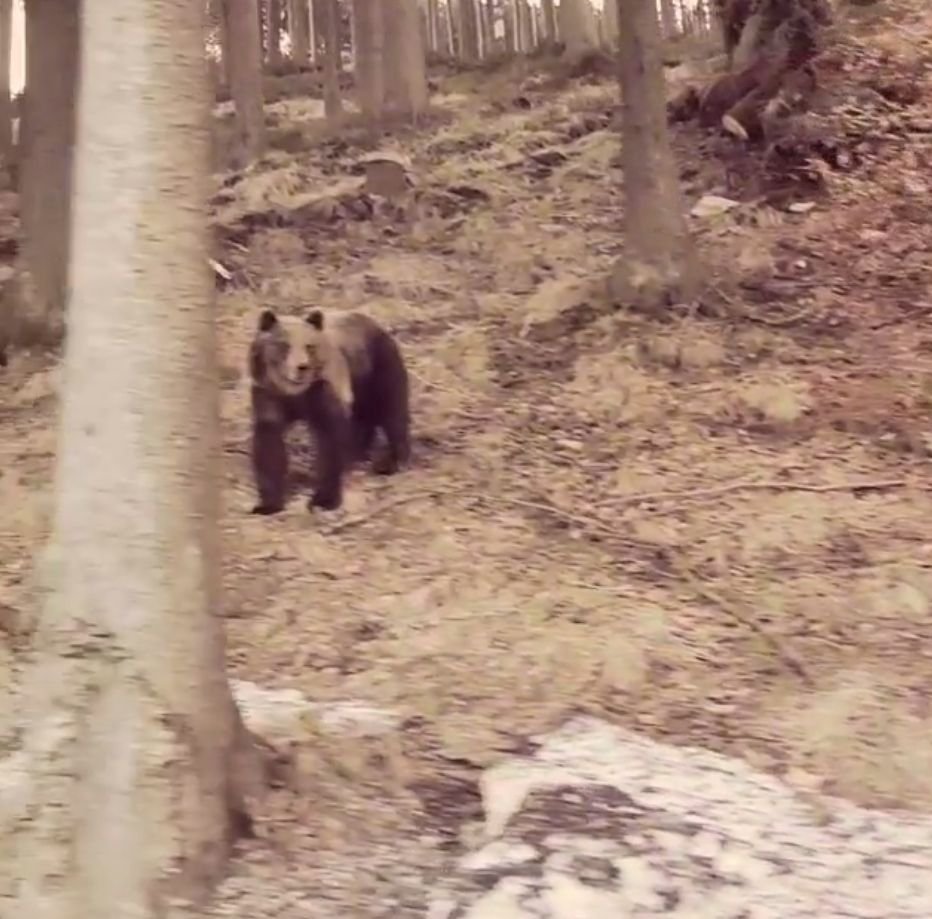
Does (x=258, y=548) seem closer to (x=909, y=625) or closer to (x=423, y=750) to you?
(x=423, y=750)

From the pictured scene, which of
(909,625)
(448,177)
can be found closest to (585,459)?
(909,625)

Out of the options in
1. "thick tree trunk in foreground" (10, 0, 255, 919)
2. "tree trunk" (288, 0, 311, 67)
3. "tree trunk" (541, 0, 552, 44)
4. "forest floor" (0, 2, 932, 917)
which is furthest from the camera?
"tree trunk" (288, 0, 311, 67)

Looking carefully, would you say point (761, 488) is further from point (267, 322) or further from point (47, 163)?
point (47, 163)

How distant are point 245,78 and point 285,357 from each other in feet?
29.2

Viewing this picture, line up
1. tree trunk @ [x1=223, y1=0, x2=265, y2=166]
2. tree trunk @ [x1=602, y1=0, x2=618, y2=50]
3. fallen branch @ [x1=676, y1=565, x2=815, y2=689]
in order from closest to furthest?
fallen branch @ [x1=676, y1=565, x2=815, y2=689]
tree trunk @ [x1=223, y1=0, x2=265, y2=166]
tree trunk @ [x1=602, y1=0, x2=618, y2=50]

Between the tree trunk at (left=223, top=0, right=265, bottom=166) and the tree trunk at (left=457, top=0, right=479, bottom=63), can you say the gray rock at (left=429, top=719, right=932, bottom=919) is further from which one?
the tree trunk at (left=457, top=0, right=479, bottom=63)

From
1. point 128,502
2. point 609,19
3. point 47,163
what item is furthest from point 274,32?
point 128,502

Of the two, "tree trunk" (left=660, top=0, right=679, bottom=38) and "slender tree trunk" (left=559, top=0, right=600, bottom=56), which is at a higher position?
"tree trunk" (left=660, top=0, right=679, bottom=38)

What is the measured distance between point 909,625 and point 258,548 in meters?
3.30

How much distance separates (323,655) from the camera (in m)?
6.21

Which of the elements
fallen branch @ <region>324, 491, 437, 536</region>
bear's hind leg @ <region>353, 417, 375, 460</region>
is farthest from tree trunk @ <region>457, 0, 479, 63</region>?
fallen branch @ <region>324, 491, 437, 536</region>

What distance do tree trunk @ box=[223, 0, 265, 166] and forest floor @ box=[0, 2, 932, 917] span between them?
2107 mm

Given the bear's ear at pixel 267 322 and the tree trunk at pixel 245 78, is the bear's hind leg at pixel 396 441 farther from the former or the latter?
the tree trunk at pixel 245 78

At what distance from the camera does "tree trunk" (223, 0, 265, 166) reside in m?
15.3
